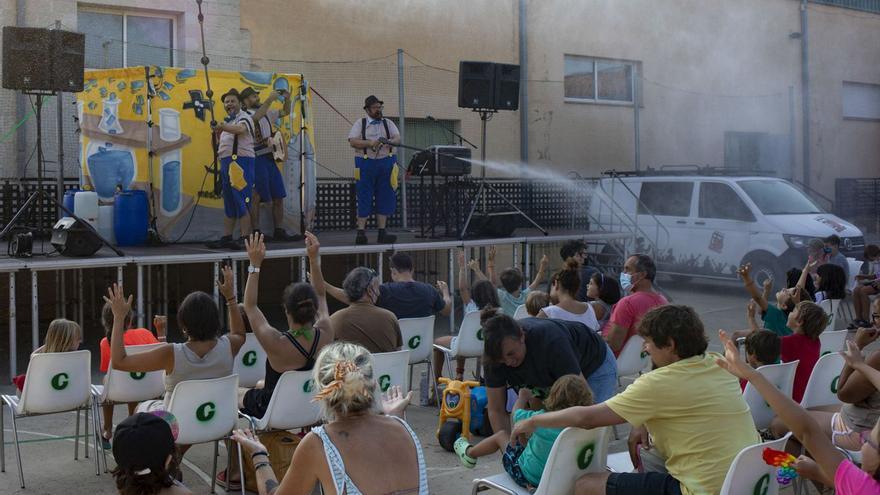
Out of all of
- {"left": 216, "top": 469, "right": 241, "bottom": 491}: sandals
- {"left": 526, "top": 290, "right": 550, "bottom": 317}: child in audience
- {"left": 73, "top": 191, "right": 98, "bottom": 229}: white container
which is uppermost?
{"left": 73, "top": 191, "right": 98, "bottom": 229}: white container

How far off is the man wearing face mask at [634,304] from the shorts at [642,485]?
97.2 inches

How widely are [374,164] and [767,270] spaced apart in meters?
5.70

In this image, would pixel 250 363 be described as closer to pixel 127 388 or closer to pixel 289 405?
pixel 127 388

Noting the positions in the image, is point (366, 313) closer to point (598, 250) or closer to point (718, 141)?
point (598, 250)

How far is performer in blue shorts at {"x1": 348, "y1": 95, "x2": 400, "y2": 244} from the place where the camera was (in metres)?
11.1

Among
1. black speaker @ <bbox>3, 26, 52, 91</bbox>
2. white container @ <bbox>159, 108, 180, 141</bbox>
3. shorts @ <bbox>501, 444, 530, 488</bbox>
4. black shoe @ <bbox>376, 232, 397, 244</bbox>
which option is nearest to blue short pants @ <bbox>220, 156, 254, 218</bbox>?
white container @ <bbox>159, 108, 180, 141</bbox>

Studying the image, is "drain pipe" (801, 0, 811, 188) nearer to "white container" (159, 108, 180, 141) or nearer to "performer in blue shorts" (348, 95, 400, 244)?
"performer in blue shorts" (348, 95, 400, 244)

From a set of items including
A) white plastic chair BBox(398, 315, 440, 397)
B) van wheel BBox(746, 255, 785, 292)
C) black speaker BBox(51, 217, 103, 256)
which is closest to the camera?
white plastic chair BBox(398, 315, 440, 397)

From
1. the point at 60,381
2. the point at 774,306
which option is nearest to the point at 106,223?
the point at 60,381

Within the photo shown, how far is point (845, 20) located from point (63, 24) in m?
17.0

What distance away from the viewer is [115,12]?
1330 centimetres

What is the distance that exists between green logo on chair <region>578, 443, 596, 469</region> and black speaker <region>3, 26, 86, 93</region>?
7.27m

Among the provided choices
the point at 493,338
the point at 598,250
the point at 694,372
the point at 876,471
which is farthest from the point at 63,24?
the point at 876,471

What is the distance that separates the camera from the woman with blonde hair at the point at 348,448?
3.17 meters
